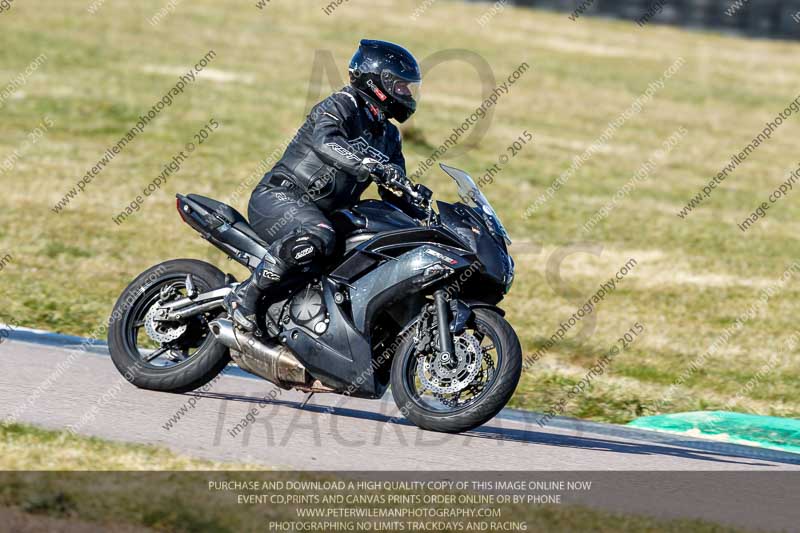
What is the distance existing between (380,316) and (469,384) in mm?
699

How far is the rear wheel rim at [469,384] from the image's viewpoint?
6.49 m

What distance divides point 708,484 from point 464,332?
1.50 m

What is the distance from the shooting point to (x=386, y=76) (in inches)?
274

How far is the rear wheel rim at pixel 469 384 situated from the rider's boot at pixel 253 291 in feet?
2.92

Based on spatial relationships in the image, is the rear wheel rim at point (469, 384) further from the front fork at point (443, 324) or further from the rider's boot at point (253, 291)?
the rider's boot at point (253, 291)

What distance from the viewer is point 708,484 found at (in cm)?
624

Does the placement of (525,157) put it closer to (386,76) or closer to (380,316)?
(386,76)

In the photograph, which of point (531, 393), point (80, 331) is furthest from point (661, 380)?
point (80, 331)

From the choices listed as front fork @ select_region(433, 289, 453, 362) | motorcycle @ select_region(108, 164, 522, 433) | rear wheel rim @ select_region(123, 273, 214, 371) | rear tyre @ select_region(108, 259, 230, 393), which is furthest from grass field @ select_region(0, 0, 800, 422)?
front fork @ select_region(433, 289, 453, 362)

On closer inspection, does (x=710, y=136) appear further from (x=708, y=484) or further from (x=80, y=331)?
(x=708, y=484)

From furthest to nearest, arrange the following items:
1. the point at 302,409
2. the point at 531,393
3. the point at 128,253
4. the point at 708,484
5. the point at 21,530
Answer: the point at 128,253 → the point at 531,393 → the point at 302,409 → the point at 708,484 → the point at 21,530

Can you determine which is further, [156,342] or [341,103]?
[156,342]

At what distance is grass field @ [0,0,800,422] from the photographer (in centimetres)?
1072

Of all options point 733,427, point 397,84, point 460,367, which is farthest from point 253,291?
point 733,427
